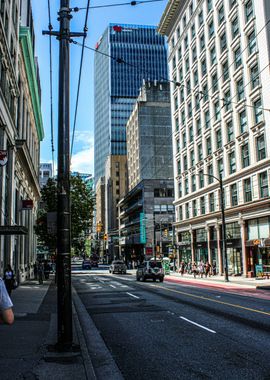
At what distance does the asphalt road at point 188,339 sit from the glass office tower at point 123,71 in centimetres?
14557

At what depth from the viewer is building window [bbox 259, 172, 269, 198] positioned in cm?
3419

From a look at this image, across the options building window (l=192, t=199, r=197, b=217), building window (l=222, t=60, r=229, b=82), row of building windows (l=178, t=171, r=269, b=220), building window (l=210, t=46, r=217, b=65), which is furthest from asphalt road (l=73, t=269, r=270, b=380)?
building window (l=210, t=46, r=217, b=65)

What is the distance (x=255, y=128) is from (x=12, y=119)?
→ 68.7 ft

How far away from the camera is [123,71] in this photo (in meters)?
164

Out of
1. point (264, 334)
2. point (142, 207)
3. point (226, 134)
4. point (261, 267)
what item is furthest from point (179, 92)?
point (264, 334)

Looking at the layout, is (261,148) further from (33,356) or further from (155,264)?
(33,356)

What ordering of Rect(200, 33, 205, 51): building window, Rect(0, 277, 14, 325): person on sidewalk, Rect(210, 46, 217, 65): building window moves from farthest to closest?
Rect(200, 33, 205, 51): building window, Rect(210, 46, 217, 65): building window, Rect(0, 277, 14, 325): person on sidewalk

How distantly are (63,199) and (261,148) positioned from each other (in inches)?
1179

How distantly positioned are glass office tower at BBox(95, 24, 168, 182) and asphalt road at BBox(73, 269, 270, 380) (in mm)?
145575

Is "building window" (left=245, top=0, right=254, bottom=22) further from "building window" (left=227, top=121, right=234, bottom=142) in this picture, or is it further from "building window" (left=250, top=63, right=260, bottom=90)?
"building window" (left=227, top=121, right=234, bottom=142)

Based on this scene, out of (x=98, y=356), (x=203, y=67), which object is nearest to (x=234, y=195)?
(x=203, y=67)

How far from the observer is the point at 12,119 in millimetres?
29250

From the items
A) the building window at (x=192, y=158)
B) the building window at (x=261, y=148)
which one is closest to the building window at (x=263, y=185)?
the building window at (x=261, y=148)

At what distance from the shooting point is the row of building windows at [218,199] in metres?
34.8
